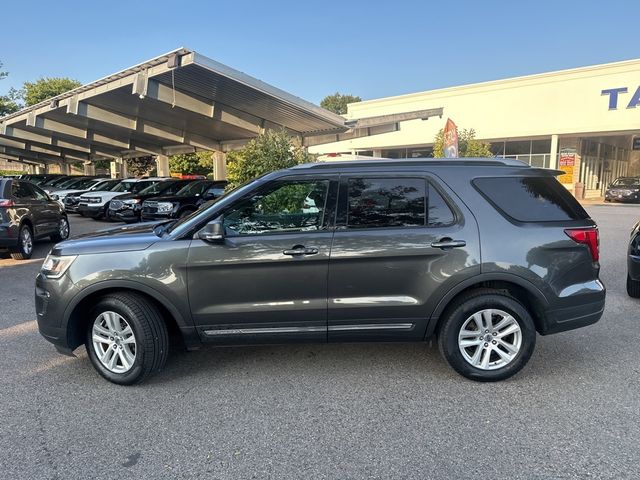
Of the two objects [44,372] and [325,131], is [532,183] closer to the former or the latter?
[44,372]

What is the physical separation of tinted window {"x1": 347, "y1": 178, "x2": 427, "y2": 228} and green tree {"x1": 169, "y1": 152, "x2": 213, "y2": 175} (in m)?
46.9

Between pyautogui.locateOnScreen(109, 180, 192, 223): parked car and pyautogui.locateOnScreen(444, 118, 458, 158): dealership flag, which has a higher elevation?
pyautogui.locateOnScreen(444, 118, 458, 158): dealership flag

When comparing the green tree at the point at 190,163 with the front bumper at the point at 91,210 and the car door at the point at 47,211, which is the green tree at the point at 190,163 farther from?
the car door at the point at 47,211

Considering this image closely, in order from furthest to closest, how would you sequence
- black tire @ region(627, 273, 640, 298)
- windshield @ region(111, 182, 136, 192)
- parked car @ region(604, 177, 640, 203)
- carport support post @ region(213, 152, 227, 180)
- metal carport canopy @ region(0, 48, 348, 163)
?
parked car @ region(604, 177, 640, 203) < carport support post @ region(213, 152, 227, 180) < windshield @ region(111, 182, 136, 192) < metal carport canopy @ region(0, 48, 348, 163) < black tire @ region(627, 273, 640, 298)

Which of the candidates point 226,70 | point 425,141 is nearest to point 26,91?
point 425,141

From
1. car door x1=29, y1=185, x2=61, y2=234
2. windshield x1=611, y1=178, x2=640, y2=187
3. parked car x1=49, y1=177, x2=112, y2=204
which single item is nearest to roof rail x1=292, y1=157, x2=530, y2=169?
car door x1=29, y1=185, x2=61, y2=234

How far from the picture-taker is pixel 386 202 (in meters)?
3.97

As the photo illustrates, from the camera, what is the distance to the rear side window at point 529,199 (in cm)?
394

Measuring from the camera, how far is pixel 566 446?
3.04 m

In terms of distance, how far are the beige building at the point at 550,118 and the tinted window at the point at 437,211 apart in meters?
22.1

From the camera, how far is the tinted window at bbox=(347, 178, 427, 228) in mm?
3922

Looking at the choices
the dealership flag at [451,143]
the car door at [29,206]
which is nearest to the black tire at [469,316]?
the car door at [29,206]

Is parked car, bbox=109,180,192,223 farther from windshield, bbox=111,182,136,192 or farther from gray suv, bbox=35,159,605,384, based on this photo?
gray suv, bbox=35,159,605,384

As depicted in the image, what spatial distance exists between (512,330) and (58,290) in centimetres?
367
